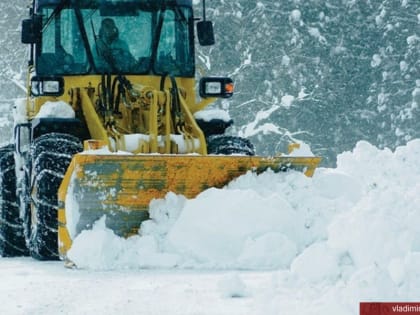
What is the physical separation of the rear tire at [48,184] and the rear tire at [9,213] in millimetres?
2092

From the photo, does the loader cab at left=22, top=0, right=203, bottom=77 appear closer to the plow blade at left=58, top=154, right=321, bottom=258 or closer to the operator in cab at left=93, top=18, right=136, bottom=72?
the operator in cab at left=93, top=18, right=136, bottom=72

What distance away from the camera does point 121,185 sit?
756 cm

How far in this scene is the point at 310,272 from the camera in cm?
555

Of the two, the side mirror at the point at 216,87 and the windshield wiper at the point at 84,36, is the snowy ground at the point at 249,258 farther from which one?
the windshield wiper at the point at 84,36

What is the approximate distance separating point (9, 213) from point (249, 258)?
411 cm

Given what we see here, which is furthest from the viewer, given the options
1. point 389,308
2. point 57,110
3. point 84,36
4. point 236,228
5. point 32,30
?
point 84,36

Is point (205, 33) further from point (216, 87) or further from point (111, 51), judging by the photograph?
point (111, 51)

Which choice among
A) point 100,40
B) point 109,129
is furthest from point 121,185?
point 100,40

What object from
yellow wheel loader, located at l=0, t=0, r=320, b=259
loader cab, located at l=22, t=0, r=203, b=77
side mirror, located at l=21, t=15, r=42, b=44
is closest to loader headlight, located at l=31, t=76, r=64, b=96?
yellow wheel loader, located at l=0, t=0, r=320, b=259

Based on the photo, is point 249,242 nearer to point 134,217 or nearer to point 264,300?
point 134,217

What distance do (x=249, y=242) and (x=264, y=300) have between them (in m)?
1.97

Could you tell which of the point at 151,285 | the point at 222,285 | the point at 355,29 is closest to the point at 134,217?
the point at 151,285

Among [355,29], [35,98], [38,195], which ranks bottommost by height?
[38,195]

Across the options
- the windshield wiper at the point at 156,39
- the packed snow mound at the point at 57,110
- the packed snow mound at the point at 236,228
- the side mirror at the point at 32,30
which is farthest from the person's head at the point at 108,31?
the packed snow mound at the point at 236,228
